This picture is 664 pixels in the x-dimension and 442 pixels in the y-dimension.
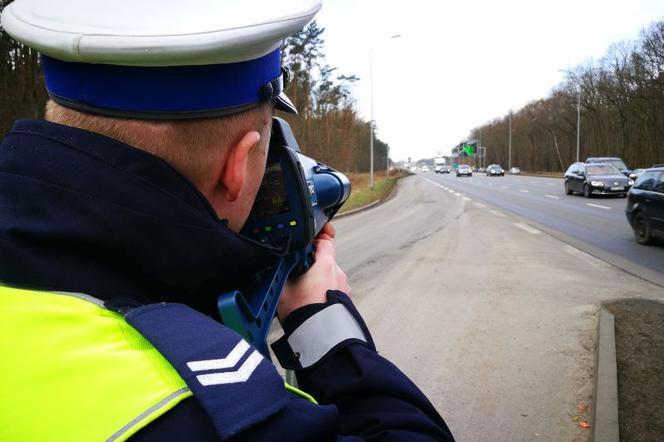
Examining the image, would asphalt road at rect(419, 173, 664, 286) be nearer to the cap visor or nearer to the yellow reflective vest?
the cap visor

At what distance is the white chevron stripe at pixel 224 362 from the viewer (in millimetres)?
645

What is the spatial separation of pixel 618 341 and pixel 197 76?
497 centimetres

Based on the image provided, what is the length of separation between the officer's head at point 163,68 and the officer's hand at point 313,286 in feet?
1.31

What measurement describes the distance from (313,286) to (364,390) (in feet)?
1.11

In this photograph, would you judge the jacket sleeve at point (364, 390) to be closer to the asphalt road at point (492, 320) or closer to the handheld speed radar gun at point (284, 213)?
the handheld speed radar gun at point (284, 213)

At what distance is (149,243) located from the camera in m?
0.78

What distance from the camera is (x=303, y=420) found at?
684mm

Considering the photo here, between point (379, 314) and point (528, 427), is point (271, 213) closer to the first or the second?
point (528, 427)

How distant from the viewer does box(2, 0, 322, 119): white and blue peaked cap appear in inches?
30.1

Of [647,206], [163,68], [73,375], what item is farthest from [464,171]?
[73,375]

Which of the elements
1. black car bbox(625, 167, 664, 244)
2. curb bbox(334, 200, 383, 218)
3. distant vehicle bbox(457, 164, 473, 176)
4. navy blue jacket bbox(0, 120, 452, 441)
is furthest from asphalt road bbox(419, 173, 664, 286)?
distant vehicle bbox(457, 164, 473, 176)

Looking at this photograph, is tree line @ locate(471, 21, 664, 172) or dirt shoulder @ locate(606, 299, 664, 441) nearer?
dirt shoulder @ locate(606, 299, 664, 441)

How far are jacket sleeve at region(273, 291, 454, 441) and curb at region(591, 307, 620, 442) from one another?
2678mm

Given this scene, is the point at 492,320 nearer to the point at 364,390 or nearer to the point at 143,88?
the point at 364,390
